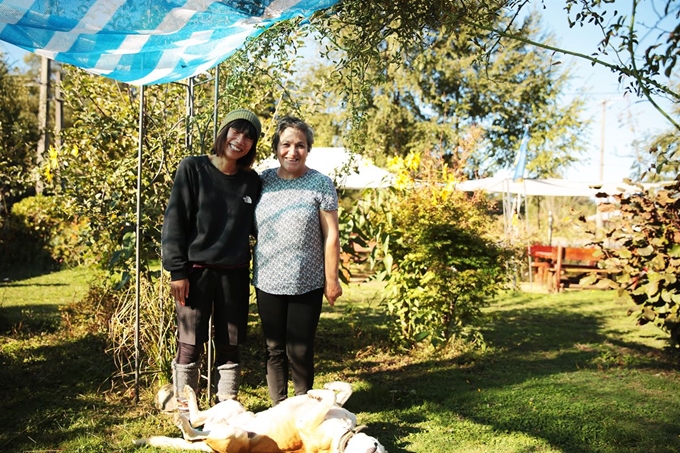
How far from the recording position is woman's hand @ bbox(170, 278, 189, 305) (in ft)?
10.4

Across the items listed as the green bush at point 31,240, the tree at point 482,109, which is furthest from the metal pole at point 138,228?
the tree at point 482,109

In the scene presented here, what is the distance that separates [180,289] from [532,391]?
9.14 ft

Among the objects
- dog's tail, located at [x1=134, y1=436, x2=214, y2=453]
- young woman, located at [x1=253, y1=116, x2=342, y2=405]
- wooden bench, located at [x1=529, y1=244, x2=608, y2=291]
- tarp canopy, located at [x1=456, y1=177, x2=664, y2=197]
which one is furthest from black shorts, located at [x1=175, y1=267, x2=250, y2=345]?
tarp canopy, located at [x1=456, y1=177, x2=664, y2=197]

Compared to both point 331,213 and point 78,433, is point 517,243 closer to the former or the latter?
point 331,213

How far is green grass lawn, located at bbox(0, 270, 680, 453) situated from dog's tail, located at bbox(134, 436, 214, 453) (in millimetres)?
54

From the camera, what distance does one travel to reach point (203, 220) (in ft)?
10.5

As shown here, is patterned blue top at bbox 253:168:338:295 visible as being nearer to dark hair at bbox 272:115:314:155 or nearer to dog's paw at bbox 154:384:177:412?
dark hair at bbox 272:115:314:155

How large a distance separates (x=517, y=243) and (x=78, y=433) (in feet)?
16.7

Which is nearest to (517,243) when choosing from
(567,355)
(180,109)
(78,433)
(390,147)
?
(567,355)

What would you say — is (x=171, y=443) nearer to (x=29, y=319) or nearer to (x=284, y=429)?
(x=284, y=429)

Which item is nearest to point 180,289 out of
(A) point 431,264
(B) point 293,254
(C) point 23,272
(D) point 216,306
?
(D) point 216,306

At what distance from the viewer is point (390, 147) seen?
26.5 m

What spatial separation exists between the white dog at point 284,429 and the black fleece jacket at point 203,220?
29.1 inches

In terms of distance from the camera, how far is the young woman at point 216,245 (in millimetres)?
3182
